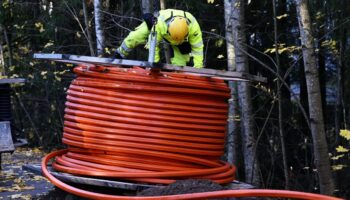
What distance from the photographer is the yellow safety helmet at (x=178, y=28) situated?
599 cm

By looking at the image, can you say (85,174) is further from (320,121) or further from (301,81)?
(301,81)

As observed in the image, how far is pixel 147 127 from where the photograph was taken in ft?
16.5

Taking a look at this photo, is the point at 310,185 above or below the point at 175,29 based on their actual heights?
below

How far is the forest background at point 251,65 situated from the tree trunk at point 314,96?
0.7 inches

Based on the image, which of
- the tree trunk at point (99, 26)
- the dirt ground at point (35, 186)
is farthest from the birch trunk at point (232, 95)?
the dirt ground at point (35, 186)

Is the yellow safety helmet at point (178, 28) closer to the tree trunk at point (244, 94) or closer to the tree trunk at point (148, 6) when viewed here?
the tree trunk at point (244, 94)

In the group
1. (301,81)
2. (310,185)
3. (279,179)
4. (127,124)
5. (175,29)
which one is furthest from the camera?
(301,81)

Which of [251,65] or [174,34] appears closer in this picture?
[174,34]

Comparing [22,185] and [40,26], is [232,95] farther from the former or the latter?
[40,26]

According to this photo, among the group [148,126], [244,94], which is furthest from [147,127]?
[244,94]

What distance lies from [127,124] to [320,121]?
2459 mm

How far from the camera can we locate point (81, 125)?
5.34m

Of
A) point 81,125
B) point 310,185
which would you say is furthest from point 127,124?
point 310,185

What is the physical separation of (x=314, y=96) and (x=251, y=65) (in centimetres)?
762
